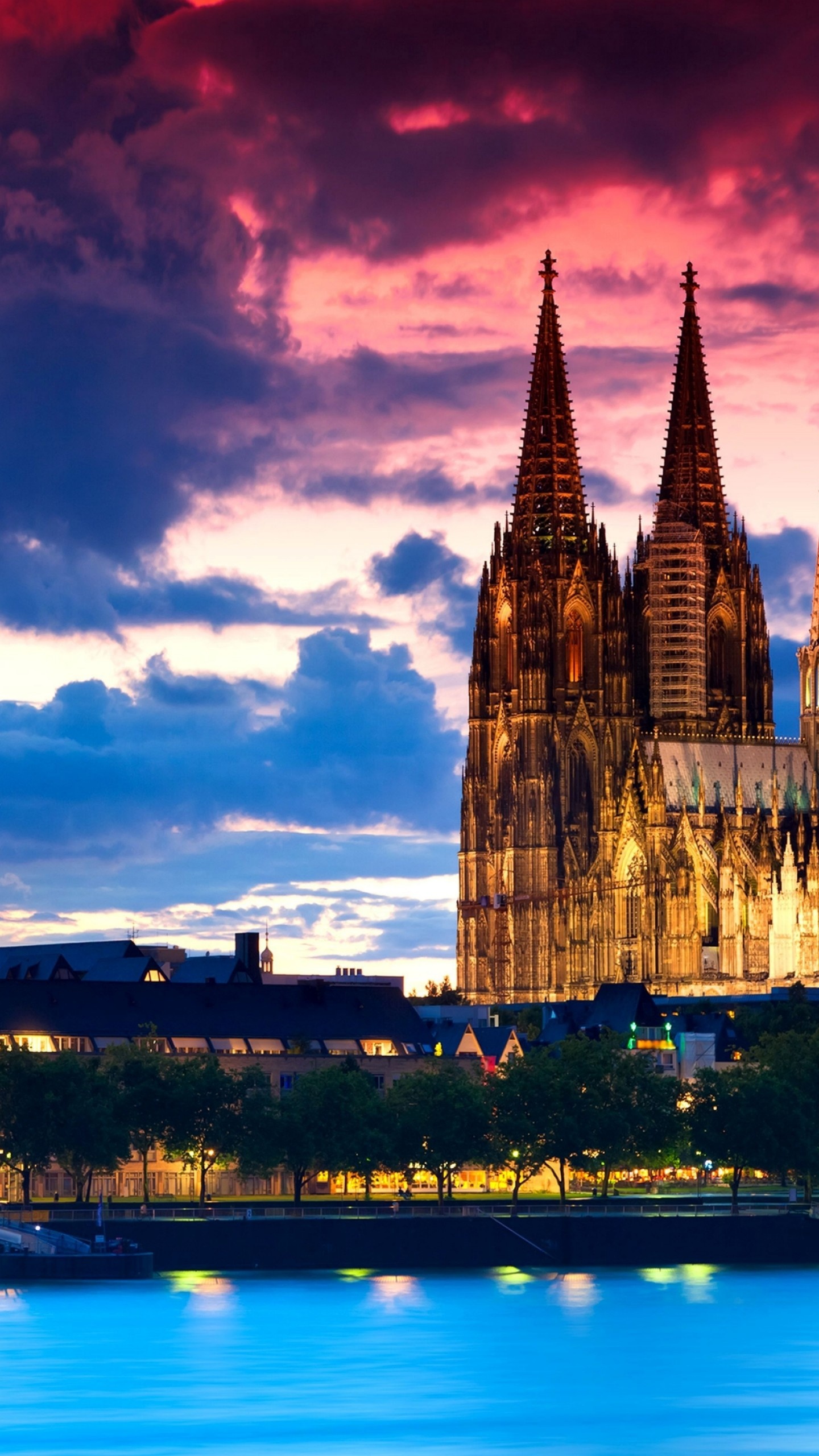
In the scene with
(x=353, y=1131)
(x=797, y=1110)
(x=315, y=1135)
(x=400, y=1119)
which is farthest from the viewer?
(x=797, y=1110)

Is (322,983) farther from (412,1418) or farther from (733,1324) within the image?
(412,1418)

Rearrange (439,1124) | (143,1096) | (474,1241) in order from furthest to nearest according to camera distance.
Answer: (439,1124) → (143,1096) → (474,1241)

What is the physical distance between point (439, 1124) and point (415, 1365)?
3748 cm

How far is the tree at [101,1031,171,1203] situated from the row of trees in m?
0.08

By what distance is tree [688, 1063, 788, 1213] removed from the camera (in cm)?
13812

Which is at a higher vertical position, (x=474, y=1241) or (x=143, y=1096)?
(x=143, y=1096)

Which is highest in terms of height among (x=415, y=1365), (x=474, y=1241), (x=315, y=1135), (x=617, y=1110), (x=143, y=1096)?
(x=143, y=1096)

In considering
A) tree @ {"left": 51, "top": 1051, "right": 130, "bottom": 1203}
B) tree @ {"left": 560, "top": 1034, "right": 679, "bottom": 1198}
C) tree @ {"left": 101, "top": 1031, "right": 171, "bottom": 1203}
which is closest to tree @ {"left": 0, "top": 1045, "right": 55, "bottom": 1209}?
tree @ {"left": 51, "top": 1051, "right": 130, "bottom": 1203}

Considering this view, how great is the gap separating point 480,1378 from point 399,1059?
58340 millimetres

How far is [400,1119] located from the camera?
134 meters

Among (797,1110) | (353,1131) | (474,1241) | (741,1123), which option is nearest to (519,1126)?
(353,1131)

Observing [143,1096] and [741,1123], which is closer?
[143,1096]

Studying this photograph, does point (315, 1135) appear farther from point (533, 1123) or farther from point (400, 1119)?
point (533, 1123)

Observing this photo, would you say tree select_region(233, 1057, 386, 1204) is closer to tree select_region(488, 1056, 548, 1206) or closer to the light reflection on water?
tree select_region(488, 1056, 548, 1206)
